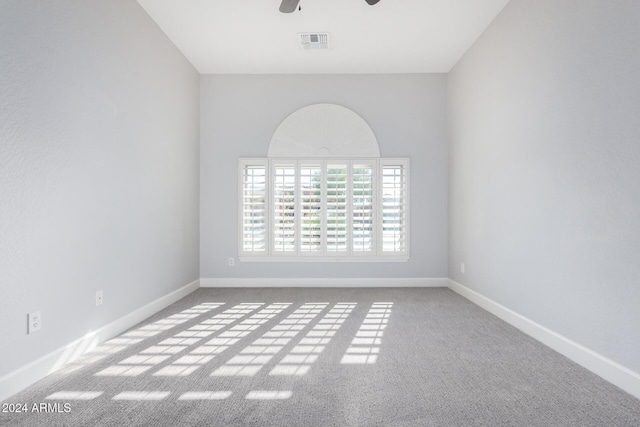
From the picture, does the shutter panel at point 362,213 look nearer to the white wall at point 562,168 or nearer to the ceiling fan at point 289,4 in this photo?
the white wall at point 562,168

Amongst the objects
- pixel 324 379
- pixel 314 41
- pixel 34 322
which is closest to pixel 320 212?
pixel 314 41

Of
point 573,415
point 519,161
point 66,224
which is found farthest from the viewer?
point 519,161

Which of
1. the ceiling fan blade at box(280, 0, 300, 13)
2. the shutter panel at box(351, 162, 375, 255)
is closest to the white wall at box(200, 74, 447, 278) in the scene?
the shutter panel at box(351, 162, 375, 255)

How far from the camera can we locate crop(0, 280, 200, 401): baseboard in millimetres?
1905

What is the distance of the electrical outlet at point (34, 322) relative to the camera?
201 cm

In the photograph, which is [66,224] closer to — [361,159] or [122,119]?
[122,119]

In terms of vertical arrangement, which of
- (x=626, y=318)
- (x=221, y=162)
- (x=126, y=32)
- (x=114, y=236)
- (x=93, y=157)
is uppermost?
(x=126, y=32)

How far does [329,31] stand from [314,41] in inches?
9.6

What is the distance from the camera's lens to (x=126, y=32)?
302 cm

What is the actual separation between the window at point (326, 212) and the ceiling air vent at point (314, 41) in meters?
1.38

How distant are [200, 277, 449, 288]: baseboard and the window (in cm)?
30

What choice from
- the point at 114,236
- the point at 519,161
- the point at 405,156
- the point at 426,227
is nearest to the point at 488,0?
the point at 519,161

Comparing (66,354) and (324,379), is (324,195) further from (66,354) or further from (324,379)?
(66,354)

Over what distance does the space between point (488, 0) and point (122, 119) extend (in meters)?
3.35
